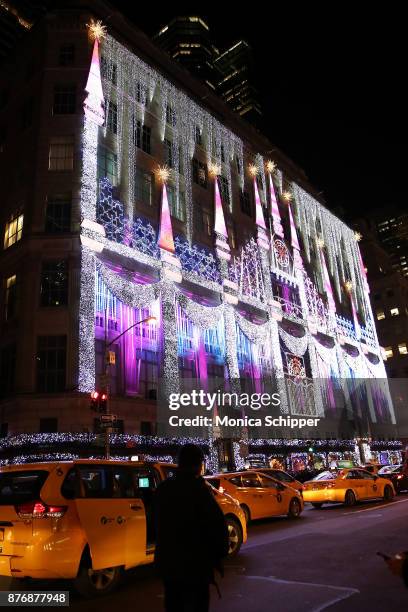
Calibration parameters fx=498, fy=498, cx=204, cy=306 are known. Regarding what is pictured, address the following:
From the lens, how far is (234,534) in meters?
9.77

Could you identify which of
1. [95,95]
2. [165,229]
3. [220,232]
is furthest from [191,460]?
[220,232]

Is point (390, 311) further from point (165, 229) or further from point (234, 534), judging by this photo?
point (234, 534)

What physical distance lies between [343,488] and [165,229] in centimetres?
2276

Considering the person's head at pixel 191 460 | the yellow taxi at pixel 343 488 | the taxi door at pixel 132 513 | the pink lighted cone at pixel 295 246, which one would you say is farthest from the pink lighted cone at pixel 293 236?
the person's head at pixel 191 460

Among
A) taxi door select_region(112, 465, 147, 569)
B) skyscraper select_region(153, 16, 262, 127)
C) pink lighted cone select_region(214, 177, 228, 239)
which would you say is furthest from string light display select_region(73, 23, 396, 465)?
skyscraper select_region(153, 16, 262, 127)

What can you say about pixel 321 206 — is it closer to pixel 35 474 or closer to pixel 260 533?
pixel 260 533

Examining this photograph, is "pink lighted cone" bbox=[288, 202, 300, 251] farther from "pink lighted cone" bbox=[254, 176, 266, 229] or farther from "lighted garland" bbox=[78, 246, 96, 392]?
"lighted garland" bbox=[78, 246, 96, 392]

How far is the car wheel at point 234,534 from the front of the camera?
9.62 meters

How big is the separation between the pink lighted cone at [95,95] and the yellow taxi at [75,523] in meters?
30.6

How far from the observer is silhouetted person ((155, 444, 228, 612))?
3861 millimetres

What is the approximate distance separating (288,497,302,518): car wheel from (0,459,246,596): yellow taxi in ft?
30.3

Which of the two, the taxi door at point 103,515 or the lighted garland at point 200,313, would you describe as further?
the lighted garland at point 200,313

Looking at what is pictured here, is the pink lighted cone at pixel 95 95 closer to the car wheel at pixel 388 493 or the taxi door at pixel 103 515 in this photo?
the car wheel at pixel 388 493

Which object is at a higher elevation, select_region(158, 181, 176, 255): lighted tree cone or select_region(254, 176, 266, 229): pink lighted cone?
select_region(254, 176, 266, 229): pink lighted cone
